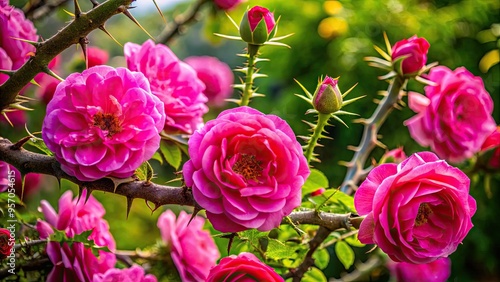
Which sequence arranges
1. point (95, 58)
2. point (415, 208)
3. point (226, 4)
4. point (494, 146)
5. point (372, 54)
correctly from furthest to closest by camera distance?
point (372, 54) → point (226, 4) → point (95, 58) → point (494, 146) → point (415, 208)

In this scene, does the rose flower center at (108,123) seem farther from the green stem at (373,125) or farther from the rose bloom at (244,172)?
the green stem at (373,125)

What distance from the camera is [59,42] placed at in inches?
25.3

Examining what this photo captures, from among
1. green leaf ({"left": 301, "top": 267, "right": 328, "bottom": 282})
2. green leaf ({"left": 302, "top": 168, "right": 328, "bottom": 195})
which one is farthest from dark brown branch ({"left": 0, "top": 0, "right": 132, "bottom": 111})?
green leaf ({"left": 301, "top": 267, "right": 328, "bottom": 282})

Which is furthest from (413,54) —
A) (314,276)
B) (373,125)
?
(314,276)

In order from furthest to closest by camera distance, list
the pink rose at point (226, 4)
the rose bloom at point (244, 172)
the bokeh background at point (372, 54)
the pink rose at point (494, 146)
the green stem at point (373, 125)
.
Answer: the bokeh background at point (372, 54) → the pink rose at point (226, 4) → the pink rose at point (494, 146) → the green stem at point (373, 125) → the rose bloom at point (244, 172)

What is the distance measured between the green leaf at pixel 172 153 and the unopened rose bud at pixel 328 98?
0.72ft

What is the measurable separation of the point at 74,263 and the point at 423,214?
41cm

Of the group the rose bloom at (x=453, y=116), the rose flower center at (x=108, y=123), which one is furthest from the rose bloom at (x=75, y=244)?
the rose bloom at (x=453, y=116)

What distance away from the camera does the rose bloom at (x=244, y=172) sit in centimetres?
60

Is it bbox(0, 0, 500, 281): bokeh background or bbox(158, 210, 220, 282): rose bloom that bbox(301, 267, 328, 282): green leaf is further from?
bbox(0, 0, 500, 281): bokeh background

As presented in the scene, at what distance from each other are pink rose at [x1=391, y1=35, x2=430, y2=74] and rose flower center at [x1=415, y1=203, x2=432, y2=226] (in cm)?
28

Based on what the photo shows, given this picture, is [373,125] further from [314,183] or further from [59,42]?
[59,42]

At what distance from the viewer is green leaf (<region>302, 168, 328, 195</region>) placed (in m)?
0.81

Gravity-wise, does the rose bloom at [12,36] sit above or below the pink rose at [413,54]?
above
